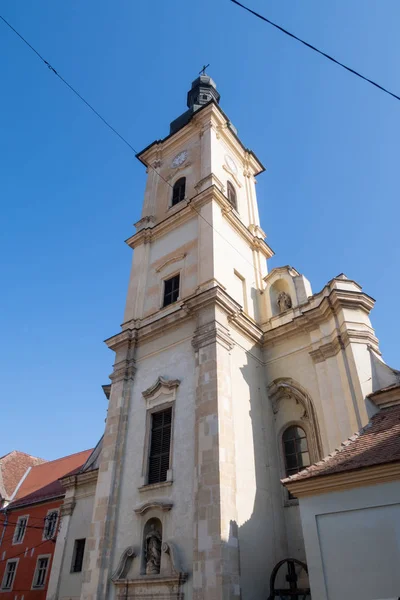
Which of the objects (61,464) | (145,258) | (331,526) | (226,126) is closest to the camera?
(331,526)

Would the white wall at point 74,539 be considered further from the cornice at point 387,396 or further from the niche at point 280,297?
the cornice at point 387,396

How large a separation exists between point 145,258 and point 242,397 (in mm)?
7960

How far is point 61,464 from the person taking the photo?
3158 centimetres

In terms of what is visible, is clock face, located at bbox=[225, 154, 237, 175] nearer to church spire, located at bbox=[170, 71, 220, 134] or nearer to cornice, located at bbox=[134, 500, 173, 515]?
church spire, located at bbox=[170, 71, 220, 134]

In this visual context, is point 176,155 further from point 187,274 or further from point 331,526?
point 331,526

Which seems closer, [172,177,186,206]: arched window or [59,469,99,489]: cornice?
[59,469,99,489]: cornice

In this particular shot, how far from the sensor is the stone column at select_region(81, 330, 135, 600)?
12.1m

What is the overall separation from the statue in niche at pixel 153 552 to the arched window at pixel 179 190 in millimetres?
13603

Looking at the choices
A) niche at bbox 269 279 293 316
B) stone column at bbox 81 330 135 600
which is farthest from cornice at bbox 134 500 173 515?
niche at bbox 269 279 293 316

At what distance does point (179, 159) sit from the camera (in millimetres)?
21906

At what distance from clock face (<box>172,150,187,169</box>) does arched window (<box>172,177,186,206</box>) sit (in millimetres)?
1090

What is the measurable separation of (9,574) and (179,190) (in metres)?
22.1

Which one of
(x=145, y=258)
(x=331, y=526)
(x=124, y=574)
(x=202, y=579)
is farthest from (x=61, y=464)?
(x=331, y=526)

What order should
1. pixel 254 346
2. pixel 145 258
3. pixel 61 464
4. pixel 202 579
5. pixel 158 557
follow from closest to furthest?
1. pixel 202 579
2. pixel 158 557
3. pixel 254 346
4. pixel 145 258
5. pixel 61 464
